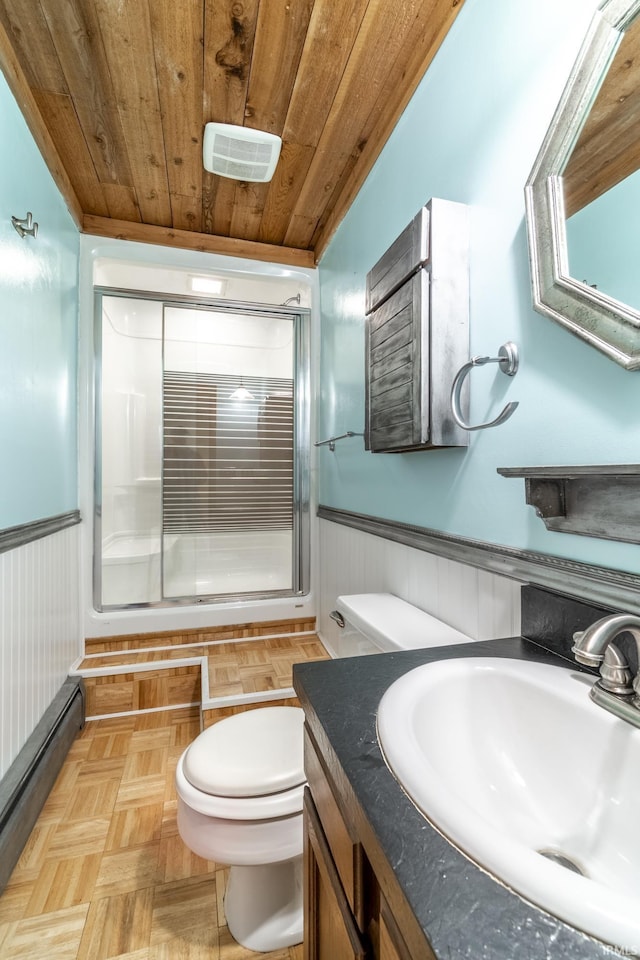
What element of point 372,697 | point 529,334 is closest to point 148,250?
point 529,334

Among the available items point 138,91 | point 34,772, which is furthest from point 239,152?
point 34,772

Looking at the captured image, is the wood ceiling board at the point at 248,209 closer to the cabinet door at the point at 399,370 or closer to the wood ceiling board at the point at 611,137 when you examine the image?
the cabinet door at the point at 399,370

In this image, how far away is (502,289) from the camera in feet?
3.16

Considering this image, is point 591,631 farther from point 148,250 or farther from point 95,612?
point 148,250

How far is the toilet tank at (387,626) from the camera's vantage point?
104cm

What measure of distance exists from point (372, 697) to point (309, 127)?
1.91 meters

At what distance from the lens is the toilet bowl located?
970mm

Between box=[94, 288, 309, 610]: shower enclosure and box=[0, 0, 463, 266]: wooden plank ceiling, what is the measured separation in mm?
574

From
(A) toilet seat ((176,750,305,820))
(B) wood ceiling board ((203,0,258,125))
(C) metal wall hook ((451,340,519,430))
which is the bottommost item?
(A) toilet seat ((176,750,305,820))

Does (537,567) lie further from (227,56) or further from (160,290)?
(160,290)

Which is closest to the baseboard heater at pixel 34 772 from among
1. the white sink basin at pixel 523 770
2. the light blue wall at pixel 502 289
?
the white sink basin at pixel 523 770

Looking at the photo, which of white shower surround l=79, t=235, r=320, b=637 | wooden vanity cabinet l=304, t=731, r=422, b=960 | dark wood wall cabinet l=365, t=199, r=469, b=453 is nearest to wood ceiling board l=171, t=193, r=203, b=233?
white shower surround l=79, t=235, r=320, b=637

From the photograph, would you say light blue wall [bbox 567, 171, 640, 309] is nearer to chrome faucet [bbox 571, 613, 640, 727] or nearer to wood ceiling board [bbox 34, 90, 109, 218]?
chrome faucet [bbox 571, 613, 640, 727]

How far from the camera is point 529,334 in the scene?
0.88 metres
